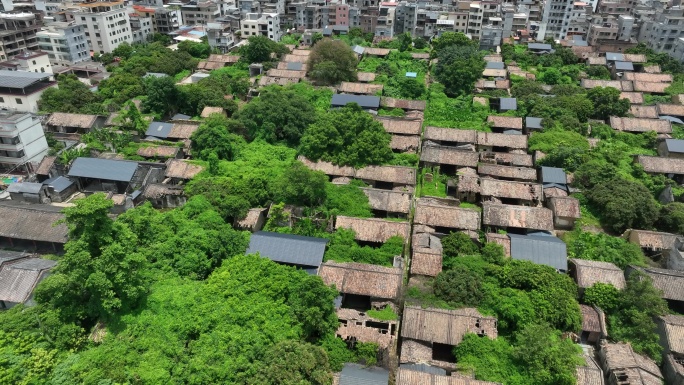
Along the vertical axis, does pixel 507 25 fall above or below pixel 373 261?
above

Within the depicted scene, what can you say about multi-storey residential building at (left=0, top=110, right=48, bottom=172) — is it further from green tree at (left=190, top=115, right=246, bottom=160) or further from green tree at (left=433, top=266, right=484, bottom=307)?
green tree at (left=433, top=266, right=484, bottom=307)

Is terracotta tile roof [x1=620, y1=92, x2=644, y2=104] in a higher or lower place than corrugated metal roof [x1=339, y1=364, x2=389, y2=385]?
higher

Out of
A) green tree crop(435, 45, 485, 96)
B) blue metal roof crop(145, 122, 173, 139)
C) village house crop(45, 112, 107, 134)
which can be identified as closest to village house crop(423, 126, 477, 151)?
green tree crop(435, 45, 485, 96)

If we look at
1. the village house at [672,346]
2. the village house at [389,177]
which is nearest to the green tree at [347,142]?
the village house at [389,177]

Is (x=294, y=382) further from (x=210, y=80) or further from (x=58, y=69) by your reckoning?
(x=58, y=69)

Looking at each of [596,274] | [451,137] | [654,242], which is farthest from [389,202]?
[654,242]

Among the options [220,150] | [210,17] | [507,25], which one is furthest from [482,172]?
[210,17]
